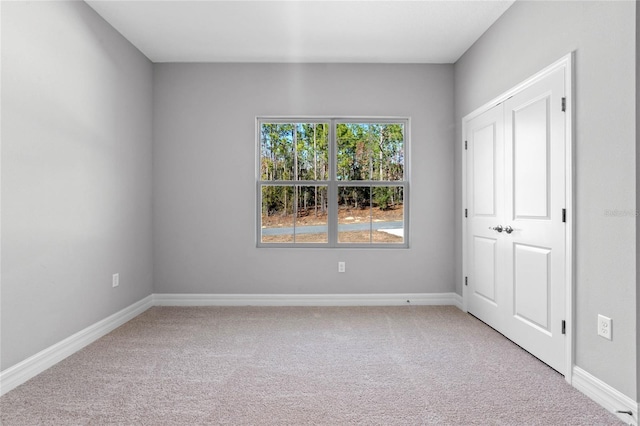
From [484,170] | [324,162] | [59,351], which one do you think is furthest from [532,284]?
[59,351]

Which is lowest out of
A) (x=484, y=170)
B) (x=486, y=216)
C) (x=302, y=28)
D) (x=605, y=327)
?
(x=605, y=327)

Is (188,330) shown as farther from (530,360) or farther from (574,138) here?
(574,138)

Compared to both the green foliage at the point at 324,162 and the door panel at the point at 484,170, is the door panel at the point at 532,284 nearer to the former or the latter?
the door panel at the point at 484,170

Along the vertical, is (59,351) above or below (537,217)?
below

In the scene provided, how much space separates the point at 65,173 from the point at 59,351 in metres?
1.27

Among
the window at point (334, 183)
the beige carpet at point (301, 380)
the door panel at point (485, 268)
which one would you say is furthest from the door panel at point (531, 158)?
the window at point (334, 183)

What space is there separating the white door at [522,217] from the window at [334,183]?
0.84 meters

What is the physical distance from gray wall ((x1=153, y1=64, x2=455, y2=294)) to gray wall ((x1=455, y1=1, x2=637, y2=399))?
167cm

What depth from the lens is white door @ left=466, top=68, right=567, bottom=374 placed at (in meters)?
2.42

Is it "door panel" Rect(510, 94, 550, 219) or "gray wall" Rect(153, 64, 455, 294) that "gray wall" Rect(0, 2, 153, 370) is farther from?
"door panel" Rect(510, 94, 550, 219)

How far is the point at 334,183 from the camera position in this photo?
4199 mm

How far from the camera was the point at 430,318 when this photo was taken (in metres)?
3.60

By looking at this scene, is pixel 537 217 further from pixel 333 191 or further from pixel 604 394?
pixel 333 191

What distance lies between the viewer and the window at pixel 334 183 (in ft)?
13.8
